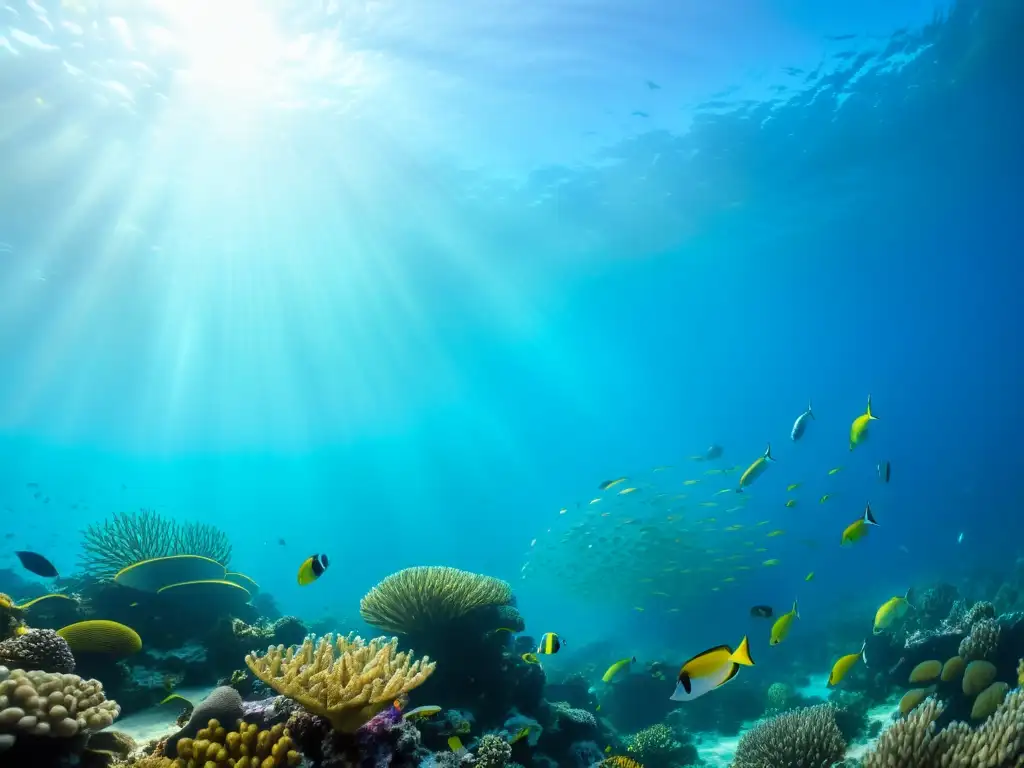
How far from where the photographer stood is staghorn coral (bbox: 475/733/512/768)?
4.68m

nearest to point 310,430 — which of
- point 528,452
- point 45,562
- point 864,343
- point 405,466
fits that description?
point 405,466

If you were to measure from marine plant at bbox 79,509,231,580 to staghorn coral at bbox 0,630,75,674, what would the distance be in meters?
5.05

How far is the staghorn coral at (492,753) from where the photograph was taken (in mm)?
4676

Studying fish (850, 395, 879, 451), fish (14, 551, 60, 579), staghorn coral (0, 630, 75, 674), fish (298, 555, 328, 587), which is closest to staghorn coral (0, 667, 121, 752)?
staghorn coral (0, 630, 75, 674)

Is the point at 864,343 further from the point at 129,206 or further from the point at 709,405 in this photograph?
the point at 129,206

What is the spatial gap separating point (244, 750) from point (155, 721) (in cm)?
296

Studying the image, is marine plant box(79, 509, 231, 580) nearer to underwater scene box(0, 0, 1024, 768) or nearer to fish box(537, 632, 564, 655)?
underwater scene box(0, 0, 1024, 768)

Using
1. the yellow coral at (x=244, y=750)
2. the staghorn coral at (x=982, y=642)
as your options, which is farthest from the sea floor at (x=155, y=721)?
the staghorn coral at (x=982, y=642)

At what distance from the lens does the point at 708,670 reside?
2.72 meters

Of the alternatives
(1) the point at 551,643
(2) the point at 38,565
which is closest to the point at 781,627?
(1) the point at 551,643

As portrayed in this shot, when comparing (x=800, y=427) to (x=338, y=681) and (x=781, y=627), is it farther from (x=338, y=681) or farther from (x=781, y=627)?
(x=338, y=681)

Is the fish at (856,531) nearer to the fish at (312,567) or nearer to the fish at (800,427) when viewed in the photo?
the fish at (800,427)

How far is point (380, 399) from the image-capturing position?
6894cm

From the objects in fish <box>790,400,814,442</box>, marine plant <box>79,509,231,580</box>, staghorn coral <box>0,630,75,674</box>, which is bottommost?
staghorn coral <box>0,630,75,674</box>
